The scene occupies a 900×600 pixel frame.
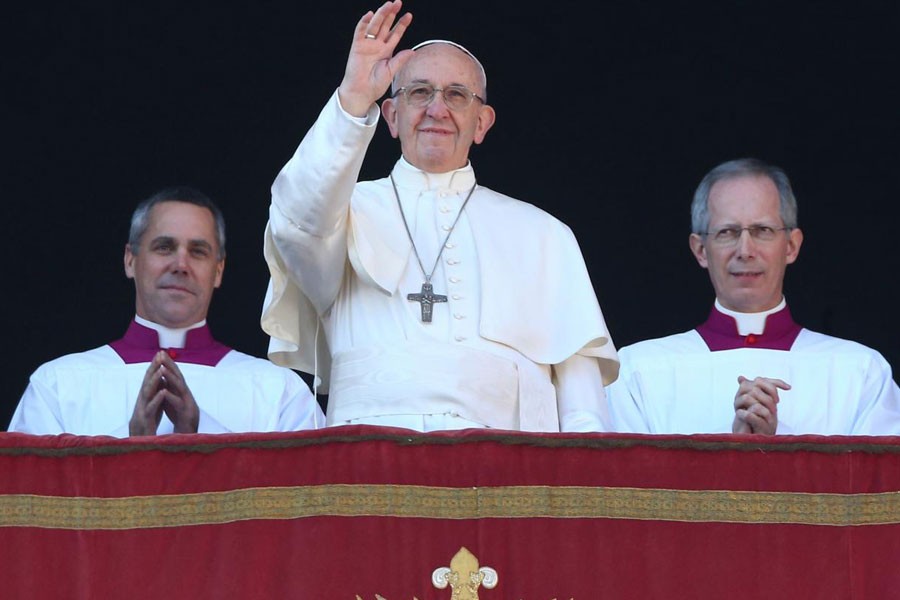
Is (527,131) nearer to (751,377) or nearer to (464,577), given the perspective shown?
(751,377)

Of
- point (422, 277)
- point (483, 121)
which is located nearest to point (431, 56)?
point (483, 121)

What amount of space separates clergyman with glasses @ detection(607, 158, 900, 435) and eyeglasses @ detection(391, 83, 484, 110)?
3.75 ft

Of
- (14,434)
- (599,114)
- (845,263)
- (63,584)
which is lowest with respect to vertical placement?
(63,584)

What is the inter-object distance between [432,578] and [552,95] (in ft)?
11.0

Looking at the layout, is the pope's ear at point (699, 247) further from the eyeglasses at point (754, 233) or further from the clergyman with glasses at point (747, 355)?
the eyeglasses at point (754, 233)

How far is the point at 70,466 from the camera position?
13.4 feet

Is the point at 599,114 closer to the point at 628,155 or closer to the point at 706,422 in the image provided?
the point at 628,155

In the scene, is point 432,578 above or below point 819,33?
below

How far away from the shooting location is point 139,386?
5.82m

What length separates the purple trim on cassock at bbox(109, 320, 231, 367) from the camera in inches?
232

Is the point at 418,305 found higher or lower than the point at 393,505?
higher

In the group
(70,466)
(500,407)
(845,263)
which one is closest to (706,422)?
(500,407)

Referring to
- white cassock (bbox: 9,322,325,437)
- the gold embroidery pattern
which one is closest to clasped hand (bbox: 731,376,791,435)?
the gold embroidery pattern

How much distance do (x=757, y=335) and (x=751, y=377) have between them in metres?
0.13
